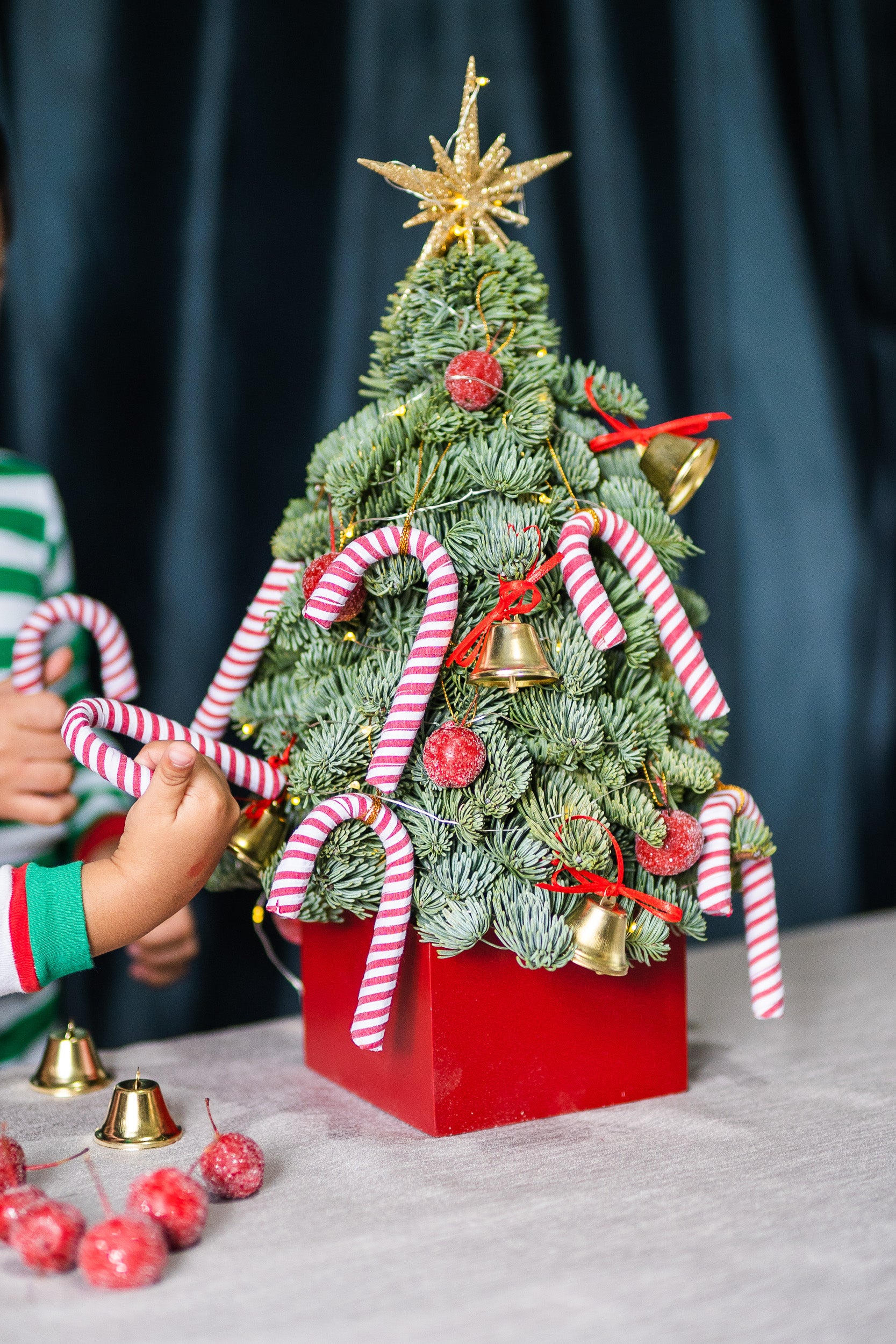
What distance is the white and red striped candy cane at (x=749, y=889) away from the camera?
901 mm

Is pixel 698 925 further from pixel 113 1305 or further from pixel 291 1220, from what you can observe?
pixel 113 1305

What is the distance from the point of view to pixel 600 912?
85cm

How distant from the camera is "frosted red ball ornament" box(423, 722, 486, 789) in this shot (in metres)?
0.83

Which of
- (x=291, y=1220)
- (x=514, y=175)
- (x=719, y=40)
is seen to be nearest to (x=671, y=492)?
(x=514, y=175)

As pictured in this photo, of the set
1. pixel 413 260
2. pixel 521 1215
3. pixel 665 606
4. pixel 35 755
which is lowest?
pixel 521 1215

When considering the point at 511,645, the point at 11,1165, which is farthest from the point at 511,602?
the point at 11,1165

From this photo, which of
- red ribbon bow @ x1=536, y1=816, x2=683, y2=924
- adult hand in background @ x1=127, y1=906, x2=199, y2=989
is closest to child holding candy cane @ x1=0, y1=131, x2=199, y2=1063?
adult hand in background @ x1=127, y1=906, x2=199, y2=989

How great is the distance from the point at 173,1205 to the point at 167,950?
58 cm

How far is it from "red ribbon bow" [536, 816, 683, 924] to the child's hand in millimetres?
234

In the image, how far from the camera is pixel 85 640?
1334 millimetres

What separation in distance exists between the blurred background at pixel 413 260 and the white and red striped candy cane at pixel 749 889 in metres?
0.75

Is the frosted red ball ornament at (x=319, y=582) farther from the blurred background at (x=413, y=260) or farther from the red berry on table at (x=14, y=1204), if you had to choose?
the blurred background at (x=413, y=260)

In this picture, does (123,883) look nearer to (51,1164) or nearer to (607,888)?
(51,1164)

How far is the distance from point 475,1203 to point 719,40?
164 centimetres
